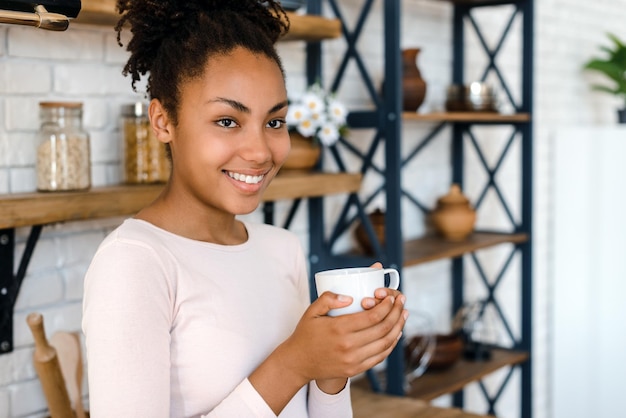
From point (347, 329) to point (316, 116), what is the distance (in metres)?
1.23

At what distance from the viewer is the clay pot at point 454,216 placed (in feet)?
9.80

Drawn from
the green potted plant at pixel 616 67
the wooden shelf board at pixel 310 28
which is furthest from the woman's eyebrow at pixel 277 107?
the green potted plant at pixel 616 67

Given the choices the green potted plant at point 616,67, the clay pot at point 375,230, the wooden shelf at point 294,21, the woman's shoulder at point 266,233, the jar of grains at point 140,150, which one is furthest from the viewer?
the green potted plant at point 616,67

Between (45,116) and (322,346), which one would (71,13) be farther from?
(322,346)

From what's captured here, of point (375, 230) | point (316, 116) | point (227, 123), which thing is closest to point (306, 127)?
point (316, 116)

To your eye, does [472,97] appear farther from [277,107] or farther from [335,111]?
[277,107]

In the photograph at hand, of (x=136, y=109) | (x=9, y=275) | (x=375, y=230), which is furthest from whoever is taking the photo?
(x=375, y=230)

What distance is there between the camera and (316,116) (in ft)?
7.70

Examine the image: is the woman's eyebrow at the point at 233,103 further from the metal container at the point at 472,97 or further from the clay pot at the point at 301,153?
the metal container at the point at 472,97

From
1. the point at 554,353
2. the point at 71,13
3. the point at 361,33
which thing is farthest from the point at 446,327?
the point at 71,13

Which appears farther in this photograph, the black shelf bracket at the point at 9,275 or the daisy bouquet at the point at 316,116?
the daisy bouquet at the point at 316,116

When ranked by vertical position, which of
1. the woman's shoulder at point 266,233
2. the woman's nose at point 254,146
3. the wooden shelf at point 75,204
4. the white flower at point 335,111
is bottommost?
the woman's shoulder at point 266,233

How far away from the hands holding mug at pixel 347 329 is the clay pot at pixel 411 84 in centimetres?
153

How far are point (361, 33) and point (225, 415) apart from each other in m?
1.77
